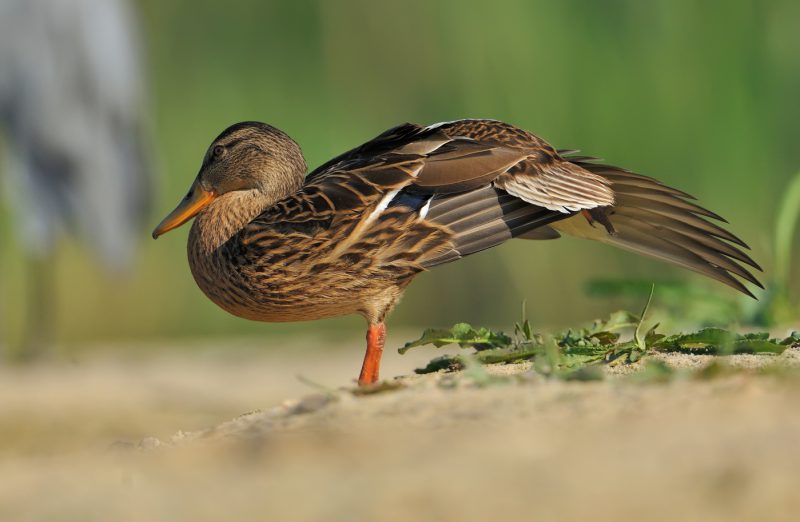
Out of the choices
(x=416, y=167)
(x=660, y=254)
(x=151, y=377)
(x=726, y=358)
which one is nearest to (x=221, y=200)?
(x=416, y=167)

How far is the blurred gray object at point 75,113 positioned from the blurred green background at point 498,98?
1.11 ft

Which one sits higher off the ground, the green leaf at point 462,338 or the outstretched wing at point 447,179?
the outstretched wing at point 447,179

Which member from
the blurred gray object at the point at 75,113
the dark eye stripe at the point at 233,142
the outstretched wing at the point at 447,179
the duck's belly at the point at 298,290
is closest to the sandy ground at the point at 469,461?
the duck's belly at the point at 298,290

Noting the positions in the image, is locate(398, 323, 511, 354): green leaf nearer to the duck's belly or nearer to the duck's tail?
the duck's belly

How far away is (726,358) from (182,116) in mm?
7192

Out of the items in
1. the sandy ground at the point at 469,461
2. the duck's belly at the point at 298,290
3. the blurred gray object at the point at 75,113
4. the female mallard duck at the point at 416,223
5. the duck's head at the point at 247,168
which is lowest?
the sandy ground at the point at 469,461

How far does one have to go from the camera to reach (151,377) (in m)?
7.65

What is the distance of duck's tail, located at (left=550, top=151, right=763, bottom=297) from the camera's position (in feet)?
12.6

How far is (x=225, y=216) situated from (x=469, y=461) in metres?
2.15

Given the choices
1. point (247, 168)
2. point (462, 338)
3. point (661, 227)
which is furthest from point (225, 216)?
point (661, 227)

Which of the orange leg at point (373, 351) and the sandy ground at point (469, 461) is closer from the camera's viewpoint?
the sandy ground at point (469, 461)

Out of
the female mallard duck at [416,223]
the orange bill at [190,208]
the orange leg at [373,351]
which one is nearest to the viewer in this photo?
the female mallard duck at [416,223]

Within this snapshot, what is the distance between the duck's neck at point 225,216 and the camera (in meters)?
3.93

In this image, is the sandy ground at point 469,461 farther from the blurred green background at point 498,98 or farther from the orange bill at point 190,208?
the blurred green background at point 498,98
